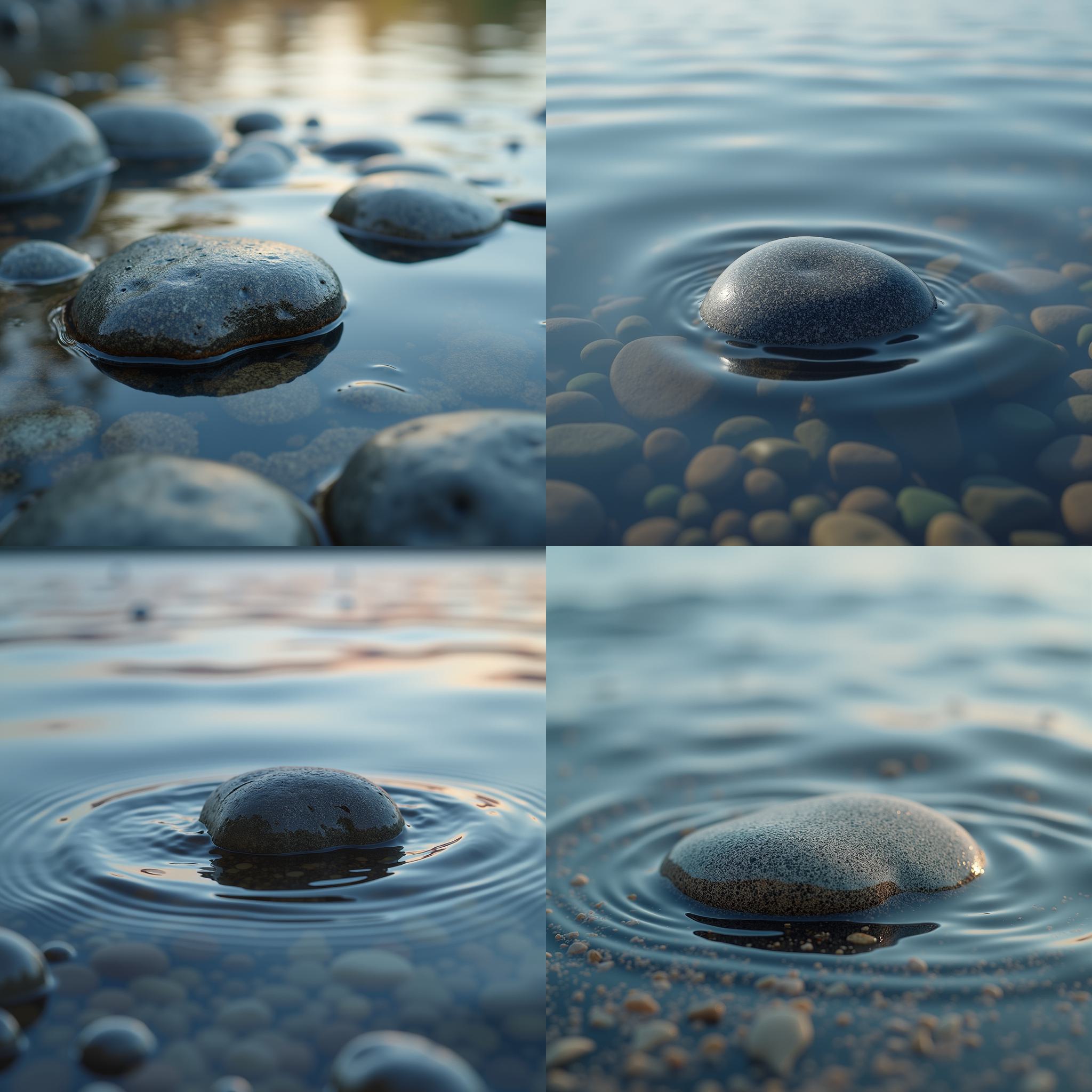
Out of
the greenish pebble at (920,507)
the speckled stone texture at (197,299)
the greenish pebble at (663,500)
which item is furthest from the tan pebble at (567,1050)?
the speckled stone texture at (197,299)

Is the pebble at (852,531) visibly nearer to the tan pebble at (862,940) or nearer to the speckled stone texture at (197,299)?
the tan pebble at (862,940)

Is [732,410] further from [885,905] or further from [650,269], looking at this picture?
[885,905]

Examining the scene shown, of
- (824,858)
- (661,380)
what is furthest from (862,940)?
(661,380)

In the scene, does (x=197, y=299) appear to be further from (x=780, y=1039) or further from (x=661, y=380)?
(x=780, y=1039)

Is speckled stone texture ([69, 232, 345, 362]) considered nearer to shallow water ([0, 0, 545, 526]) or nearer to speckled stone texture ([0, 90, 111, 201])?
shallow water ([0, 0, 545, 526])

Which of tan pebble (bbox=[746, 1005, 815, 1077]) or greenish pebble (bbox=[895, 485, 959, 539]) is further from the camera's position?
greenish pebble (bbox=[895, 485, 959, 539])

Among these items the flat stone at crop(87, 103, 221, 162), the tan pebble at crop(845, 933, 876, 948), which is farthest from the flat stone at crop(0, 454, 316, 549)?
the flat stone at crop(87, 103, 221, 162)

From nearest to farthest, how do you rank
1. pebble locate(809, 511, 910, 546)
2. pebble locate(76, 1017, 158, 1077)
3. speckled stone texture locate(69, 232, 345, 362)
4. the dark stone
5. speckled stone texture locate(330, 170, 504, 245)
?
1. the dark stone
2. pebble locate(76, 1017, 158, 1077)
3. pebble locate(809, 511, 910, 546)
4. speckled stone texture locate(69, 232, 345, 362)
5. speckled stone texture locate(330, 170, 504, 245)

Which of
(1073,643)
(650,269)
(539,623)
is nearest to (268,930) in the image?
(650,269)
